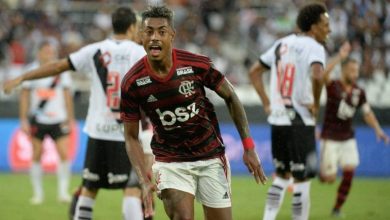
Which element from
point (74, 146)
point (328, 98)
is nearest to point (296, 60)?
point (328, 98)

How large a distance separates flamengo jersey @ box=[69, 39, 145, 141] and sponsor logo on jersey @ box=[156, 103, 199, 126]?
1803 millimetres

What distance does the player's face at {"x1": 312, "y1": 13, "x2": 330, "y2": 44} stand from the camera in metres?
9.13

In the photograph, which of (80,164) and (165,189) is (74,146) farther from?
(165,189)

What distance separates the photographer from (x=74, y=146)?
711 inches

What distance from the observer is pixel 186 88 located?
6648 millimetres

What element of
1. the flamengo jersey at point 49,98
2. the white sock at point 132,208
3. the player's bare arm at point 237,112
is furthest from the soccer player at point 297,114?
the flamengo jersey at point 49,98

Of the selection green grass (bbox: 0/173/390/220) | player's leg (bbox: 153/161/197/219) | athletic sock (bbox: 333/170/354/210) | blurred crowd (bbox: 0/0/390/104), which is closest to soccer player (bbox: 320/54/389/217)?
athletic sock (bbox: 333/170/354/210)

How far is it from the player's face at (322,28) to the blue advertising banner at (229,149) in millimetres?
8611

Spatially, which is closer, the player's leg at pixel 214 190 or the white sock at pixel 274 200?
the player's leg at pixel 214 190

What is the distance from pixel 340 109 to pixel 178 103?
6.76m

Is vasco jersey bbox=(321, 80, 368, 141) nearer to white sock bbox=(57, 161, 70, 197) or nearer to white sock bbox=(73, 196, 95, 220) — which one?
white sock bbox=(57, 161, 70, 197)

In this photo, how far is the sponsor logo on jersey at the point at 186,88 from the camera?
6633 millimetres

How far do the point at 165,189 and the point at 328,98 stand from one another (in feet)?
22.5

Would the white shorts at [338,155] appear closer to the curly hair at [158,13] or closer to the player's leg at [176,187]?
the player's leg at [176,187]
